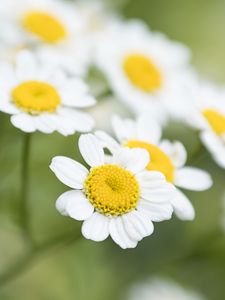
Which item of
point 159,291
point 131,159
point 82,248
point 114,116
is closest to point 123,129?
point 114,116

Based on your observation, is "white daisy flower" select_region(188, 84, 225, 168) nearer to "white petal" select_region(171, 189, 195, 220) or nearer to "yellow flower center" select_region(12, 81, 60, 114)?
"white petal" select_region(171, 189, 195, 220)

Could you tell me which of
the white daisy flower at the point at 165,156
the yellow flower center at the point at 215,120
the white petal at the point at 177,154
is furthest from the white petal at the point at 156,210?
the yellow flower center at the point at 215,120

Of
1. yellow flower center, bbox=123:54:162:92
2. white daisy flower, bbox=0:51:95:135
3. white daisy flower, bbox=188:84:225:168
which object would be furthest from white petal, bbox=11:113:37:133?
yellow flower center, bbox=123:54:162:92

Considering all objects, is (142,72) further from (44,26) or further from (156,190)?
(156,190)

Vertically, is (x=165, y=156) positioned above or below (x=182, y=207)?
above

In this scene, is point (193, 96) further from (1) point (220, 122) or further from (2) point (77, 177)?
(2) point (77, 177)

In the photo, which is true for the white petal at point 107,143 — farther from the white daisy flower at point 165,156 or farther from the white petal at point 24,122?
the white petal at point 24,122

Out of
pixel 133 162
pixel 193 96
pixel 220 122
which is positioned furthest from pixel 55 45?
pixel 133 162
